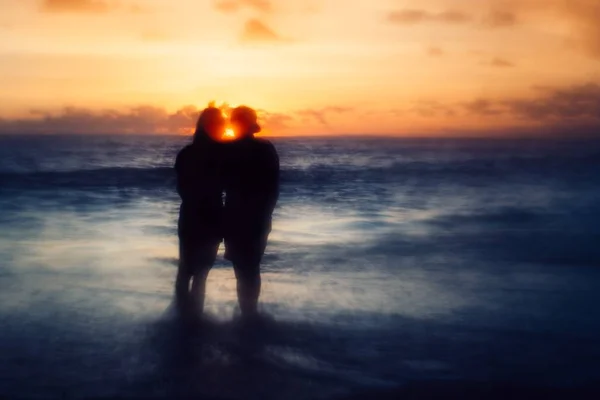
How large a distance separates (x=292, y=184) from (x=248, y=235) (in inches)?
1019

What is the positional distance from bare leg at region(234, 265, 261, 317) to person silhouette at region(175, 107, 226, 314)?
0.32m

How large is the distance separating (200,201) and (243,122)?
80cm

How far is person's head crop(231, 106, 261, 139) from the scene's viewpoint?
20.7 ft

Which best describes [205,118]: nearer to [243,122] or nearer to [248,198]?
[243,122]

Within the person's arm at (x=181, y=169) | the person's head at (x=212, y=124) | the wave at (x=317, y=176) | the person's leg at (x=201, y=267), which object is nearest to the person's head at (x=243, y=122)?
the person's head at (x=212, y=124)

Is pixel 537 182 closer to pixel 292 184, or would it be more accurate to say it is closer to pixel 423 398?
pixel 292 184

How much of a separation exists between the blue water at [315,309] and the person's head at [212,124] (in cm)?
165

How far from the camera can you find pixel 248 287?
263 inches

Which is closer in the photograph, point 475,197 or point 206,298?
point 206,298

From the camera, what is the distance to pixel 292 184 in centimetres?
3238

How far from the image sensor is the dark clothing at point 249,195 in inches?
249

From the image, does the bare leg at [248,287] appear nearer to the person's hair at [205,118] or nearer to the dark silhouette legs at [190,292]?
the dark silhouette legs at [190,292]

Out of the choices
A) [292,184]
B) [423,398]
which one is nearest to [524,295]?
[423,398]

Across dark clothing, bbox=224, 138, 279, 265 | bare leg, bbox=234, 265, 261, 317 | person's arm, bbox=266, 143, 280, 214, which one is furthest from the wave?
person's arm, bbox=266, 143, 280, 214
